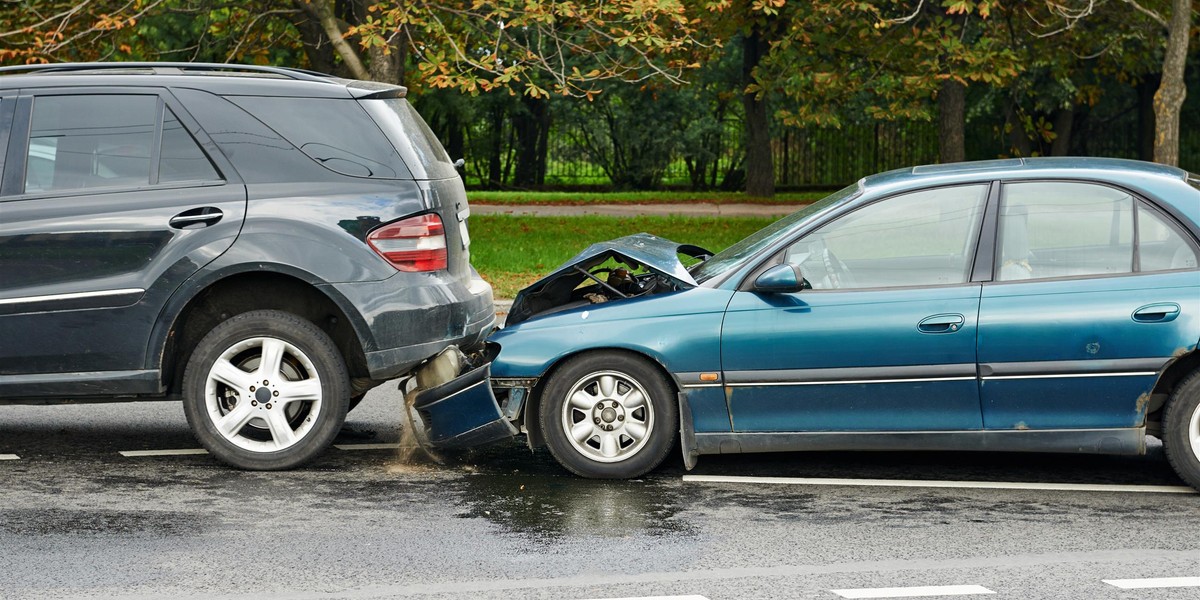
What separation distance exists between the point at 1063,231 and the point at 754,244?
1409 mm

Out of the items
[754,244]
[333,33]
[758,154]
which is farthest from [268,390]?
[758,154]

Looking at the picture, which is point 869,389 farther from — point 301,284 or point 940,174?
point 301,284

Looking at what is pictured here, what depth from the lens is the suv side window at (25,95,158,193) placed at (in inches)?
263

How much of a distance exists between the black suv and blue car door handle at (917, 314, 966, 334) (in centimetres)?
217

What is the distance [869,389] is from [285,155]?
2896 millimetres

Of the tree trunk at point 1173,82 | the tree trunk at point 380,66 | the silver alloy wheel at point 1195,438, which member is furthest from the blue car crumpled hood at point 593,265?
the tree trunk at point 1173,82

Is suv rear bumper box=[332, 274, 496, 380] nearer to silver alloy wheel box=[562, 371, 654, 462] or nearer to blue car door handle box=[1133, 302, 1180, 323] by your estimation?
silver alloy wheel box=[562, 371, 654, 462]

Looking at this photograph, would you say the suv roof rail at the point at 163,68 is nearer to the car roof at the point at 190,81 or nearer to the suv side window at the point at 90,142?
the car roof at the point at 190,81

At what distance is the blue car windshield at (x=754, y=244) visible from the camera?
21.9ft

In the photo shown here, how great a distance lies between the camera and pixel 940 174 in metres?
6.62

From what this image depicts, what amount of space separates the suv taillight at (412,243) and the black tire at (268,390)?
0.49 meters

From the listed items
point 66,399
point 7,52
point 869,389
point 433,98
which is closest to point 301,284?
point 66,399

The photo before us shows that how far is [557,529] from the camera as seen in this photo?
570cm

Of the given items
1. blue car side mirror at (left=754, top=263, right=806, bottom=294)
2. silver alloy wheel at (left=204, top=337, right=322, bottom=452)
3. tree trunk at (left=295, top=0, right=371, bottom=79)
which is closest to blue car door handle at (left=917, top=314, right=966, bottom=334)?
blue car side mirror at (left=754, top=263, right=806, bottom=294)
